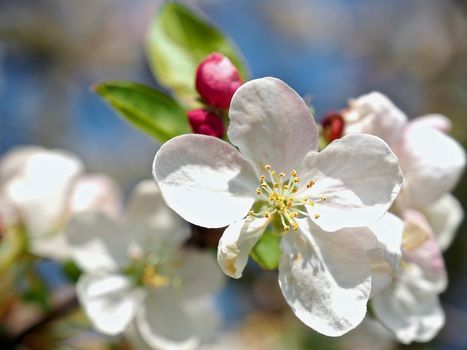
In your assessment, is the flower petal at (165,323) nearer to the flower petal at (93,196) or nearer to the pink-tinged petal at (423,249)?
the flower petal at (93,196)

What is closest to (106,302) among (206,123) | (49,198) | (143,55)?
(49,198)

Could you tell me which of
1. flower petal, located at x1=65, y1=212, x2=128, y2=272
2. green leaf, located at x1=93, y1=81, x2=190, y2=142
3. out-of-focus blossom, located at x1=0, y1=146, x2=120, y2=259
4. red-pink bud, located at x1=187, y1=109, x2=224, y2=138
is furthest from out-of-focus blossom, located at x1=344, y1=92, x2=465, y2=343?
out-of-focus blossom, located at x1=0, y1=146, x2=120, y2=259

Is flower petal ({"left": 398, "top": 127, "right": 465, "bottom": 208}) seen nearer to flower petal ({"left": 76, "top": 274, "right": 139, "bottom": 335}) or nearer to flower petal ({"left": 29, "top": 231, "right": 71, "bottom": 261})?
flower petal ({"left": 76, "top": 274, "right": 139, "bottom": 335})

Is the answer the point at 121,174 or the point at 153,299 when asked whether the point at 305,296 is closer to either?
the point at 153,299

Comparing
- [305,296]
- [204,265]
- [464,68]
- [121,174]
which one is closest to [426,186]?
[305,296]

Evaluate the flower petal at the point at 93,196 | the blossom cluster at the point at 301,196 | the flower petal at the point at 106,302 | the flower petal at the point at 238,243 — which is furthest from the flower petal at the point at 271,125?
the flower petal at the point at 93,196

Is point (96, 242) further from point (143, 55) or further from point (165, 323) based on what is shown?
point (143, 55)
